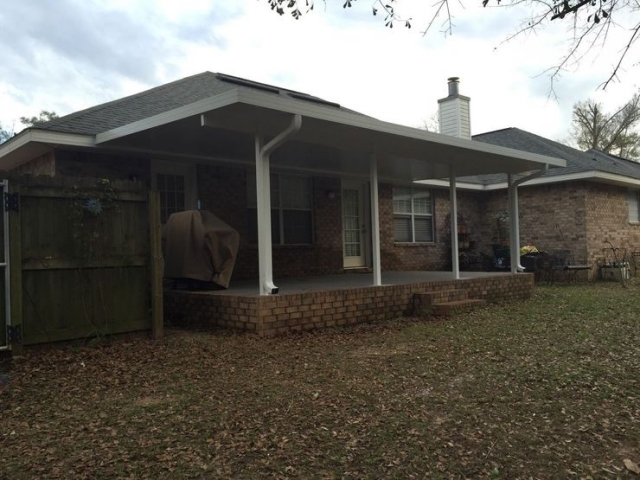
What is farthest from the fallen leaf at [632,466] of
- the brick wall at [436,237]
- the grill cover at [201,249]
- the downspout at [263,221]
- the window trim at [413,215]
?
the window trim at [413,215]

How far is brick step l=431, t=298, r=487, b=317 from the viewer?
8164 mm

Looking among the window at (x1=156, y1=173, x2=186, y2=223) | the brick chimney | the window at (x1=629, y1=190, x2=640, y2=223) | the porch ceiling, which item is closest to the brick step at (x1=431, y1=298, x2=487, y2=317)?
the porch ceiling

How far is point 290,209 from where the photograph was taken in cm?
1112

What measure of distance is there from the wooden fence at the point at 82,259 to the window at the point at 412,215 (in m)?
8.67

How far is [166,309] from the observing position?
776 centimetres

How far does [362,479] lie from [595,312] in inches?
274

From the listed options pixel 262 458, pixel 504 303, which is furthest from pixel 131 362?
pixel 504 303

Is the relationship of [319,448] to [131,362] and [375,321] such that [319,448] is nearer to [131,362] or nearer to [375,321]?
[131,362]

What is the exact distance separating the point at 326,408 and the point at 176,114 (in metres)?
4.08

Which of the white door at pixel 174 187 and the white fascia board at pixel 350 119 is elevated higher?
the white fascia board at pixel 350 119

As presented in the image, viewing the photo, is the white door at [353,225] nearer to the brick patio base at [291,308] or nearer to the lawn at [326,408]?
the brick patio base at [291,308]

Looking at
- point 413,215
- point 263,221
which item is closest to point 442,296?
point 263,221

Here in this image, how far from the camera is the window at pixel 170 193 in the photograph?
9227 millimetres

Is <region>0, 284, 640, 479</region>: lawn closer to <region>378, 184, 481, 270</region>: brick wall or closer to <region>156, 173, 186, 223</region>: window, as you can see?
<region>156, 173, 186, 223</region>: window
